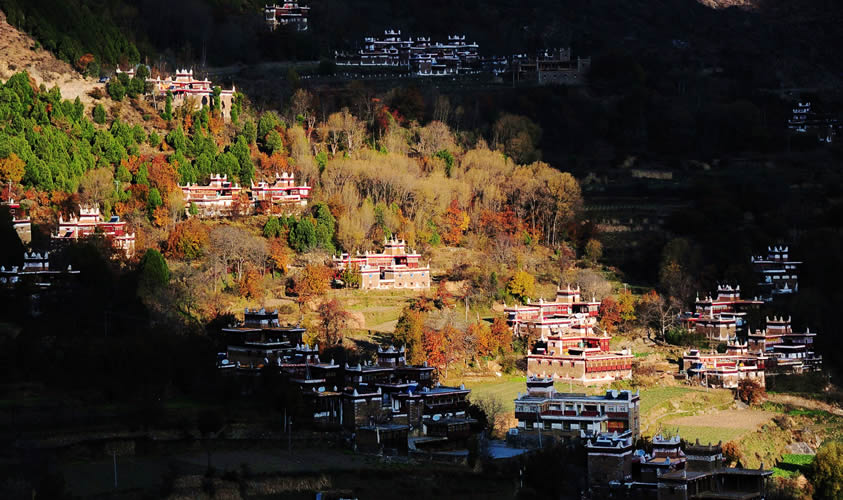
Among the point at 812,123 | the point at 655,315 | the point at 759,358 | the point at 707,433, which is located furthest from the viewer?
the point at 812,123

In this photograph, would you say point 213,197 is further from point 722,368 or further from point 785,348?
point 785,348

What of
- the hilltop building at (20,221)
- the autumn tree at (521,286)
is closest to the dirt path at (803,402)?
the autumn tree at (521,286)

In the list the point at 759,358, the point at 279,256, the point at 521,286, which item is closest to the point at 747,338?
the point at 759,358

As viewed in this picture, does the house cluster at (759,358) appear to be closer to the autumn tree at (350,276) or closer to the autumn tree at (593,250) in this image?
the autumn tree at (593,250)

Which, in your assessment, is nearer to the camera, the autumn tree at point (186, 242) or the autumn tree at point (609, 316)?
the autumn tree at point (186, 242)

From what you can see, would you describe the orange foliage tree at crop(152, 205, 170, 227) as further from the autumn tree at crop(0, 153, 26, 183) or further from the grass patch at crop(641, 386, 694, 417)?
the grass patch at crop(641, 386, 694, 417)
